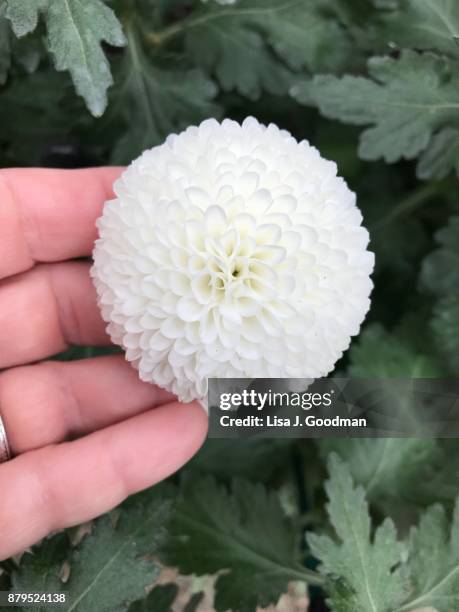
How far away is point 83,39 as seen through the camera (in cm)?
91

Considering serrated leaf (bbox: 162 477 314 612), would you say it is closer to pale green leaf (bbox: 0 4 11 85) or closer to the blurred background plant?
the blurred background plant

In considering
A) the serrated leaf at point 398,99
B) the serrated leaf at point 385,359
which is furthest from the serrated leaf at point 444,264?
the serrated leaf at point 398,99

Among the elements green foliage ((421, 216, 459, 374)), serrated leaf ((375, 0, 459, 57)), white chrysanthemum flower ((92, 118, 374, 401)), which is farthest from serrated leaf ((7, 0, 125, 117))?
green foliage ((421, 216, 459, 374))

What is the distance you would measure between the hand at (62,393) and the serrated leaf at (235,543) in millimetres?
139

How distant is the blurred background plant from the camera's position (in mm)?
1000

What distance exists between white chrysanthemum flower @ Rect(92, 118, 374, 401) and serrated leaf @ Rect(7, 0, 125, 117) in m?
0.13

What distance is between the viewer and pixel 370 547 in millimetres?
1006

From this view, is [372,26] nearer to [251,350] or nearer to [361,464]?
[251,350]

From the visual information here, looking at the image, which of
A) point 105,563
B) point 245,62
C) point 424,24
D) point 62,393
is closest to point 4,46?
point 245,62

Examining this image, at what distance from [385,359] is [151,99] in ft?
2.02

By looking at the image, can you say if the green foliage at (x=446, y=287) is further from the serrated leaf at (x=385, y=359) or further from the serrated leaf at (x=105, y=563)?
the serrated leaf at (x=105, y=563)

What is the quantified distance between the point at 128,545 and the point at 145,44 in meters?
0.84

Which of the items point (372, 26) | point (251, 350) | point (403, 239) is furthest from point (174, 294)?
point (403, 239)

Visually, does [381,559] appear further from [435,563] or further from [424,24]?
[424,24]
